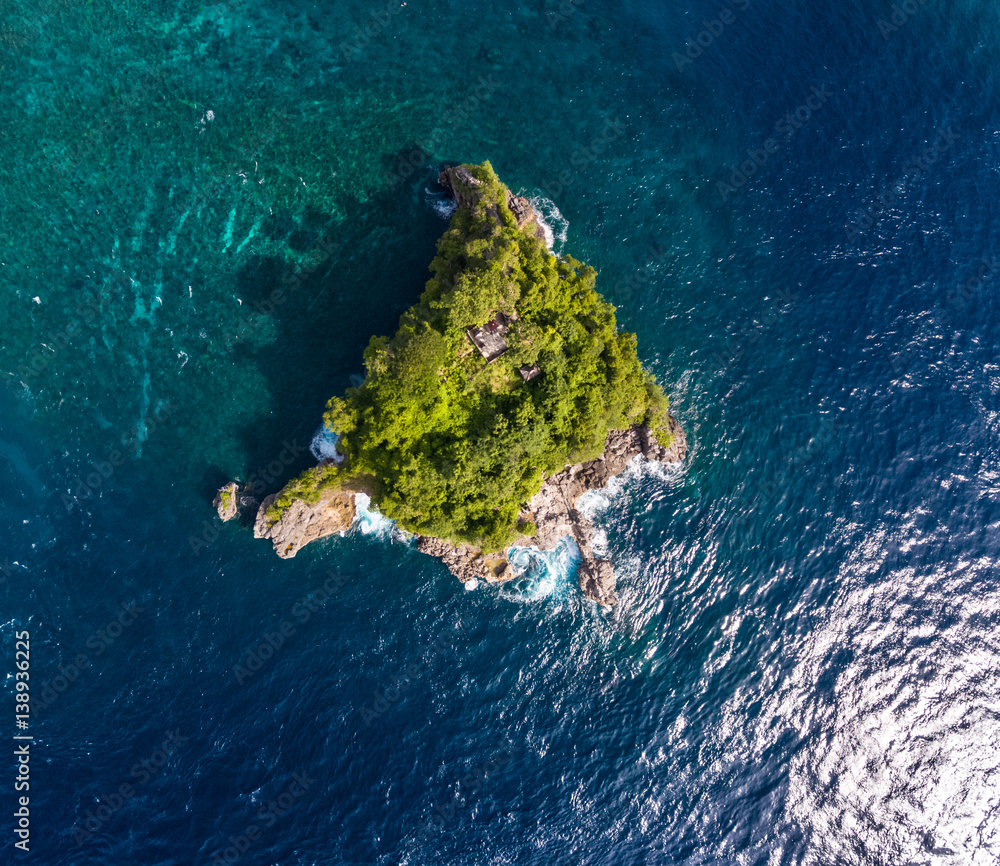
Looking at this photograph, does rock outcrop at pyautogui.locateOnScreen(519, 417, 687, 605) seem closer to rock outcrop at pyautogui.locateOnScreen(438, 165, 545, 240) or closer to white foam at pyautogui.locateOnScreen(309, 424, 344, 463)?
white foam at pyautogui.locateOnScreen(309, 424, 344, 463)

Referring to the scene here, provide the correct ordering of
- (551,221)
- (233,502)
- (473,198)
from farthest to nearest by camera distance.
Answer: (551,221)
(233,502)
(473,198)

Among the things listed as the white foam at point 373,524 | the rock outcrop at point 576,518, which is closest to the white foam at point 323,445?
the white foam at point 373,524

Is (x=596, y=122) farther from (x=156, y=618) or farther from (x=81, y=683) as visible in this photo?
(x=81, y=683)

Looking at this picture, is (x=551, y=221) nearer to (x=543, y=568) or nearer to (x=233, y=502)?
(x=543, y=568)

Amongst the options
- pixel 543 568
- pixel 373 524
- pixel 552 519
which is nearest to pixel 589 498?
pixel 552 519

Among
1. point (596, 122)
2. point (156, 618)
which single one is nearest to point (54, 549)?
point (156, 618)

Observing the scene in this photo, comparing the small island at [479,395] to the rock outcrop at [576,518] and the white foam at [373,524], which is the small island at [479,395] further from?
the white foam at [373,524]
